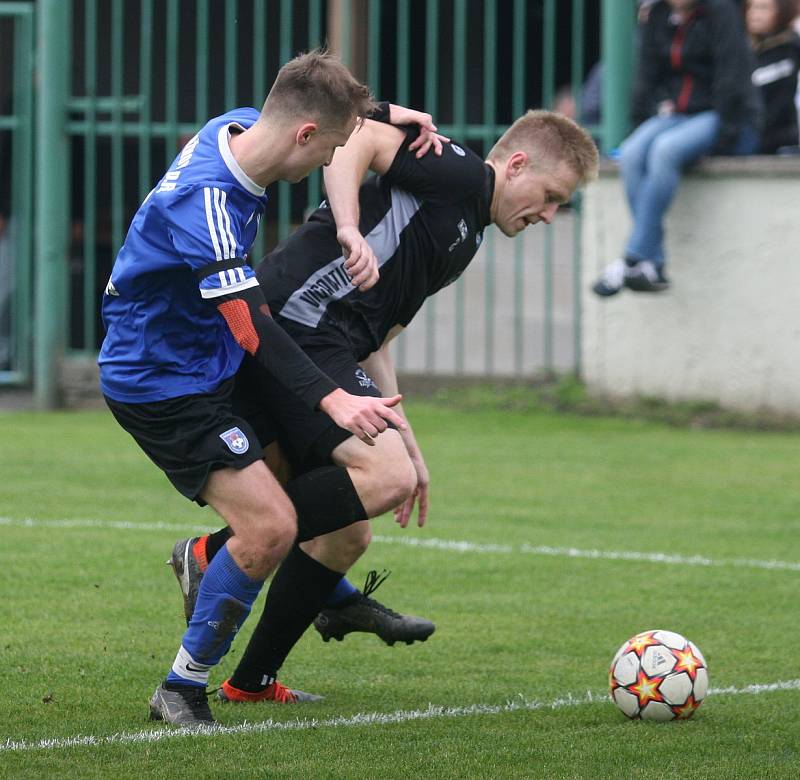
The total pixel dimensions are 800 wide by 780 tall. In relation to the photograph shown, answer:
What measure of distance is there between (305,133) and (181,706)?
1616 mm

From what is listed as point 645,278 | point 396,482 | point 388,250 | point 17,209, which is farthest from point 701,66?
point 396,482

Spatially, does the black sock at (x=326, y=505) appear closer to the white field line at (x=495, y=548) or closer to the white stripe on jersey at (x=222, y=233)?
the white stripe on jersey at (x=222, y=233)

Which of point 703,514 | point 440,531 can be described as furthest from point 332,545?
point 703,514

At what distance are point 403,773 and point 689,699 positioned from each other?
1.07 meters

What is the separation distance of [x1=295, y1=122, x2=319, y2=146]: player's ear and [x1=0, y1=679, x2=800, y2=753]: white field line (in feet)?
5.30

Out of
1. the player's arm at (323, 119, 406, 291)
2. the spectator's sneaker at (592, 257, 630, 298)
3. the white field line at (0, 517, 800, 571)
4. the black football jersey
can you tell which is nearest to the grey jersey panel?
the black football jersey

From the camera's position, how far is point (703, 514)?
8828mm

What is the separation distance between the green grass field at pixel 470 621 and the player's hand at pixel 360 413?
0.84 m

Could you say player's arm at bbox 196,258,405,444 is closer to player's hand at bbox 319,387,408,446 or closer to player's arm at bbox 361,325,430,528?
player's hand at bbox 319,387,408,446

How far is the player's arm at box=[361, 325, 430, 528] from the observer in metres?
5.32

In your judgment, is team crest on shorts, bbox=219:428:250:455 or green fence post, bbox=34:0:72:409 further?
green fence post, bbox=34:0:72:409

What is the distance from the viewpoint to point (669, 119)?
470 inches

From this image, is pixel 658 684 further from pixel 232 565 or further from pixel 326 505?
pixel 232 565

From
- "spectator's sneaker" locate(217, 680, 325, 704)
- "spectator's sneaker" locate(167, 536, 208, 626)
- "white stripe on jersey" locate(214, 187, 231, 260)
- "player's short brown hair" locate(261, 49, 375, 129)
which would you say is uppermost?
"player's short brown hair" locate(261, 49, 375, 129)
